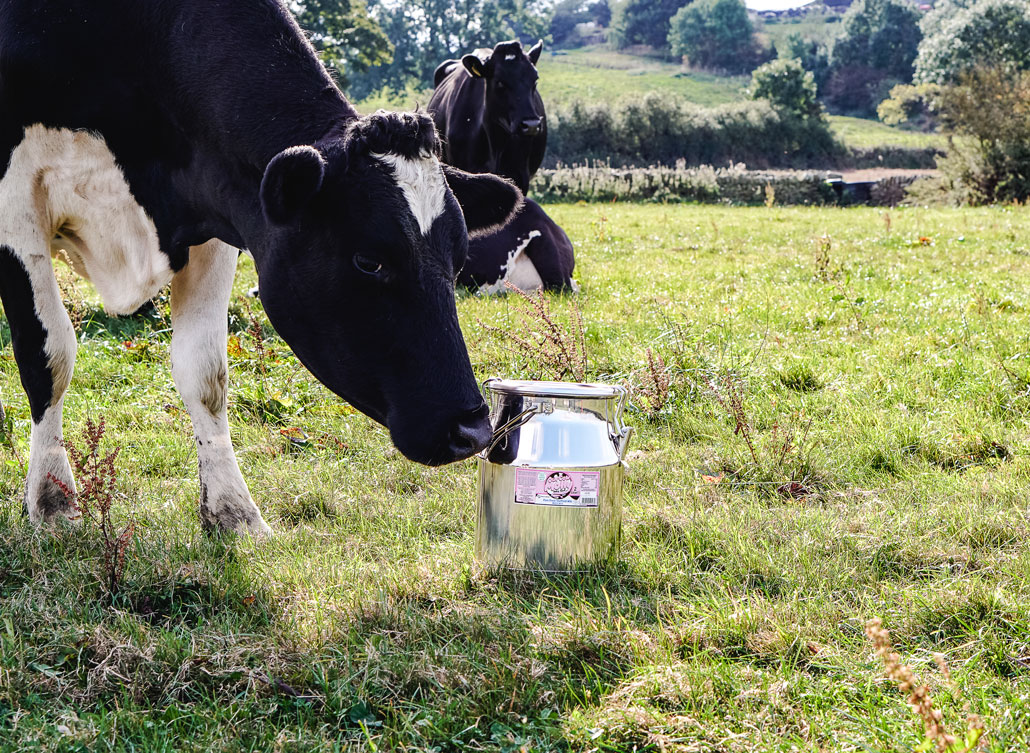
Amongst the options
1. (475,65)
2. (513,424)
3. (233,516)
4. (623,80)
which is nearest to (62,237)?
(233,516)

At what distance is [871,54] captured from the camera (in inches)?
3600

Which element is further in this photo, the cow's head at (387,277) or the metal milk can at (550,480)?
the metal milk can at (550,480)

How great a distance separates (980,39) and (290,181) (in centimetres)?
6589

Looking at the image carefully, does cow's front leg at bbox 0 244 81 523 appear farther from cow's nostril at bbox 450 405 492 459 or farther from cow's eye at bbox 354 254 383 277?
cow's nostril at bbox 450 405 492 459

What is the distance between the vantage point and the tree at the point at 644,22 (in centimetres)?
11375

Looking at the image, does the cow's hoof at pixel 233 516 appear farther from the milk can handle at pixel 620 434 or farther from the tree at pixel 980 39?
the tree at pixel 980 39

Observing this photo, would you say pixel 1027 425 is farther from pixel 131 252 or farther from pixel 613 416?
pixel 131 252

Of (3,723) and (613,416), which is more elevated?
(613,416)

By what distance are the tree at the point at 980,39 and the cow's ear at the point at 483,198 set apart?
58.8 m

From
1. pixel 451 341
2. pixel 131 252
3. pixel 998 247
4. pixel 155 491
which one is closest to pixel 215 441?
pixel 155 491

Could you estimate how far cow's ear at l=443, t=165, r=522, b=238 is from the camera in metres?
3.32

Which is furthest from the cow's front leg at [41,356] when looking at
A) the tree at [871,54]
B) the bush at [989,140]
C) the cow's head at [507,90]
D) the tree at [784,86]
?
the tree at [871,54]

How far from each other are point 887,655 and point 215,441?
2.68 metres

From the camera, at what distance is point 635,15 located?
117250 mm
